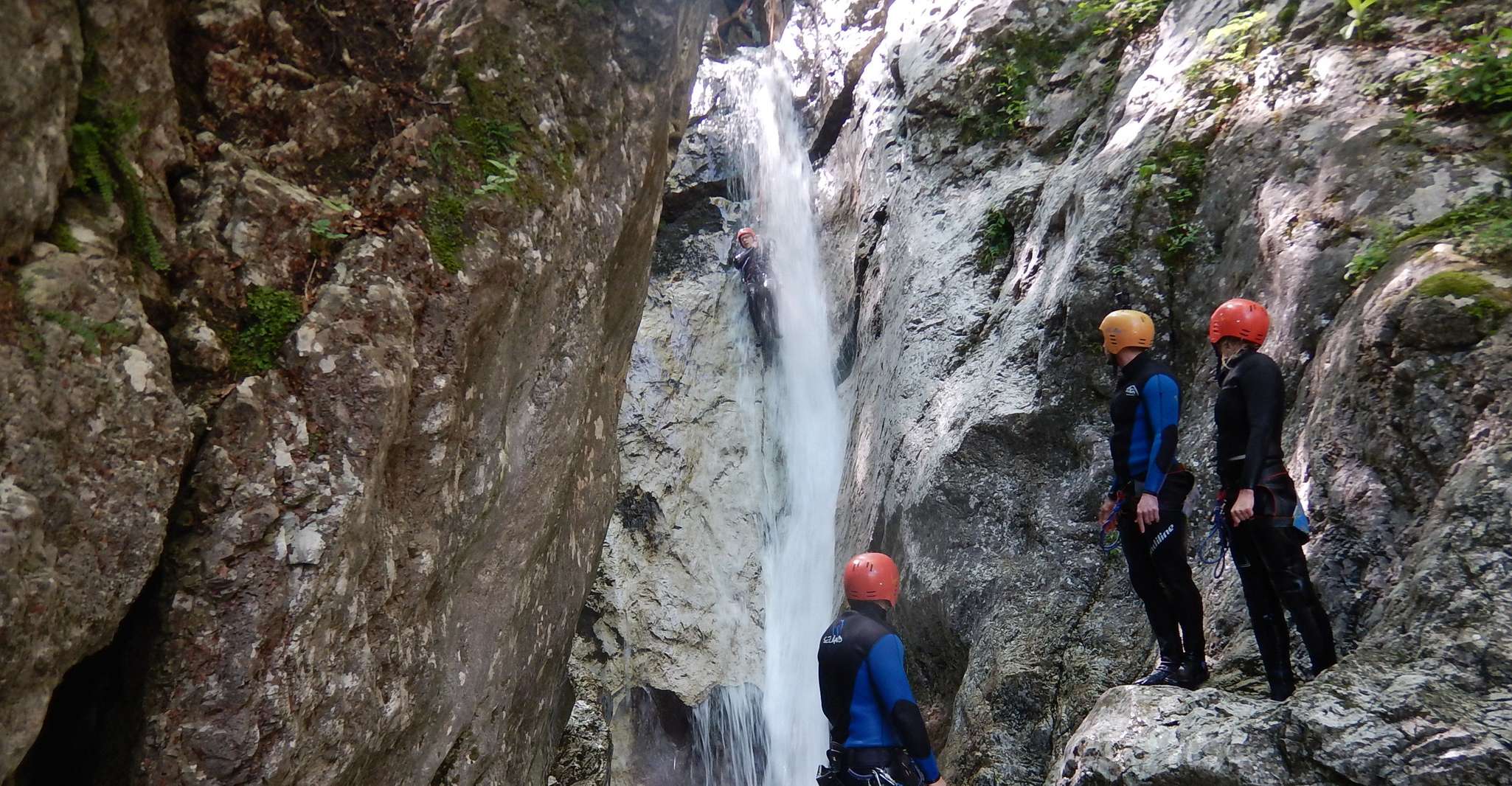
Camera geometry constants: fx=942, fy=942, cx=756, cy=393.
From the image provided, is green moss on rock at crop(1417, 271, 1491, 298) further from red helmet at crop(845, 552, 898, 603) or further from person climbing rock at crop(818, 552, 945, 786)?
person climbing rock at crop(818, 552, 945, 786)

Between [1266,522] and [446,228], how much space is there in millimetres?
4335

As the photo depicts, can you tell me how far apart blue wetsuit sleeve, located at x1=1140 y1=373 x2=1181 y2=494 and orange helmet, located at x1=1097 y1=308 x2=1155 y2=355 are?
0.90 ft

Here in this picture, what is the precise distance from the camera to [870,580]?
501 cm

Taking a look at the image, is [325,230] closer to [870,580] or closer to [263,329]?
[263,329]

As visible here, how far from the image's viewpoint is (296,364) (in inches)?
168

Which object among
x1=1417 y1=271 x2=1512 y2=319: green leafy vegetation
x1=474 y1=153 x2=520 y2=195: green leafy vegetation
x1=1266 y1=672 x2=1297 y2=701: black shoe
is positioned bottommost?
x1=1266 y1=672 x2=1297 y2=701: black shoe

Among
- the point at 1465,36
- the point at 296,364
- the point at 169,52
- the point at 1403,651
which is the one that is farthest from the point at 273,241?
the point at 1465,36

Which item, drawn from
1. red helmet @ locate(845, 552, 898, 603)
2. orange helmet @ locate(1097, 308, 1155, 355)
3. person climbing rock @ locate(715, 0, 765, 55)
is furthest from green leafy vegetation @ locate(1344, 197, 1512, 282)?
person climbing rock @ locate(715, 0, 765, 55)

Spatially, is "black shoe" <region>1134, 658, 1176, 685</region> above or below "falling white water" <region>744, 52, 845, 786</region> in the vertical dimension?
below

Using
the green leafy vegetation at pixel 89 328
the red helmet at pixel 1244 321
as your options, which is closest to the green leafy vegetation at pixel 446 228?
the green leafy vegetation at pixel 89 328

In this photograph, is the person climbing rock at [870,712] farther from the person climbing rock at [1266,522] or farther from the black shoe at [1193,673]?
the person climbing rock at [1266,522]

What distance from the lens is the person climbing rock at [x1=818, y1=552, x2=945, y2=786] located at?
4.58m

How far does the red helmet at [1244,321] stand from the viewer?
4.68 m

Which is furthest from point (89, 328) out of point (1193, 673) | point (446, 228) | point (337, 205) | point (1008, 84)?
point (1008, 84)
